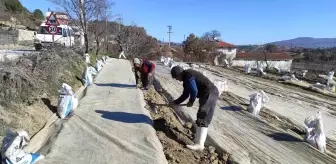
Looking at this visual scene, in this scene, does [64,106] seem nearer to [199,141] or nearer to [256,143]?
[199,141]

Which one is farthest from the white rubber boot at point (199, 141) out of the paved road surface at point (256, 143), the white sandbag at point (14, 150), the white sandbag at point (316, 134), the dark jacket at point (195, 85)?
the white sandbag at point (14, 150)

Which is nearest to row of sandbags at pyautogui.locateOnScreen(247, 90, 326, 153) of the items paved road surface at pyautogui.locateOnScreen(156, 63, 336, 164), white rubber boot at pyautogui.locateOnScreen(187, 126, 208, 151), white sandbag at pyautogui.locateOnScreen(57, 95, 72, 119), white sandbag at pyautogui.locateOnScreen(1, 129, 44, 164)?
paved road surface at pyautogui.locateOnScreen(156, 63, 336, 164)

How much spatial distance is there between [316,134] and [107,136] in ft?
12.1

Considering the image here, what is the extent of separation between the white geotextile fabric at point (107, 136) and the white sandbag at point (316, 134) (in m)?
2.81

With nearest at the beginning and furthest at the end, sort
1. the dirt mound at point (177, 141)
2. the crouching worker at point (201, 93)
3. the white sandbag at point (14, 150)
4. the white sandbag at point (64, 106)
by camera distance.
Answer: the white sandbag at point (14, 150), the dirt mound at point (177, 141), the crouching worker at point (201, 93), the white sandbag at point (64, 106)

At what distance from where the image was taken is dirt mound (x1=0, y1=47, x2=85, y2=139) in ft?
17.9

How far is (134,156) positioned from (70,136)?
4.04 feet

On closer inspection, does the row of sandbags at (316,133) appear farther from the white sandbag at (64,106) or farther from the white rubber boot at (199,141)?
the white sandbag at (64,106)

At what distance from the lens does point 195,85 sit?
5.29 metres

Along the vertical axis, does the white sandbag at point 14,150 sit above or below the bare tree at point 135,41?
below

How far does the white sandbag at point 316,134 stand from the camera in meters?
6.02

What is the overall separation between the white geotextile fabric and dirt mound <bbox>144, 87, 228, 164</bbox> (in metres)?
0.20

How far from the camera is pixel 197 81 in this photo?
5.38 m

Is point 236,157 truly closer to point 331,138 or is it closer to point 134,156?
point 134,156
